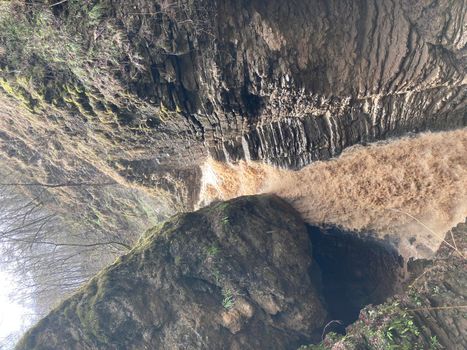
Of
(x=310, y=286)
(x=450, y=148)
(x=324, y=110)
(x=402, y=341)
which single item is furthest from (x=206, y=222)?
(x=450, y=148)

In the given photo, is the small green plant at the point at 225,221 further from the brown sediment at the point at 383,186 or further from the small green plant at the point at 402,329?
the small green plant at the point at 402,329

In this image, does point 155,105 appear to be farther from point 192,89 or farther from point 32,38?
point 32,38

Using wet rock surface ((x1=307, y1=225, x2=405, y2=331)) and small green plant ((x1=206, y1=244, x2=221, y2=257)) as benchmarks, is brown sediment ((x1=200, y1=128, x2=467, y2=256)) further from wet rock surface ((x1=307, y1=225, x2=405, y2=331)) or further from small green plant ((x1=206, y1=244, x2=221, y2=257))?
small green plant ((x1=206, y1=244, x2=221, y2=257))

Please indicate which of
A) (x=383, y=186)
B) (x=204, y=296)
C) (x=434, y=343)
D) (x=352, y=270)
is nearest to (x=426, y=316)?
(x=434, y=343)

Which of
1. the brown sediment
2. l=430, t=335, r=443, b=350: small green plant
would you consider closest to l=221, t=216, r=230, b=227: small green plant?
the brown sediment

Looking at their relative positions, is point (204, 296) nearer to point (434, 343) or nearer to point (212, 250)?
point (212, 250)

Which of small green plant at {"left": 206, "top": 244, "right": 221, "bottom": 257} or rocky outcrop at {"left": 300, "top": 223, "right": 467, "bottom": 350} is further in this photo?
small green plant at {"left": 206, "top": 244, "right": 221, "bottom": 257}

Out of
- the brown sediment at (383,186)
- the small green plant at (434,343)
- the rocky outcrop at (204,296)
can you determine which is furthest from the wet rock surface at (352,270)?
the small green plant at (434,343)
